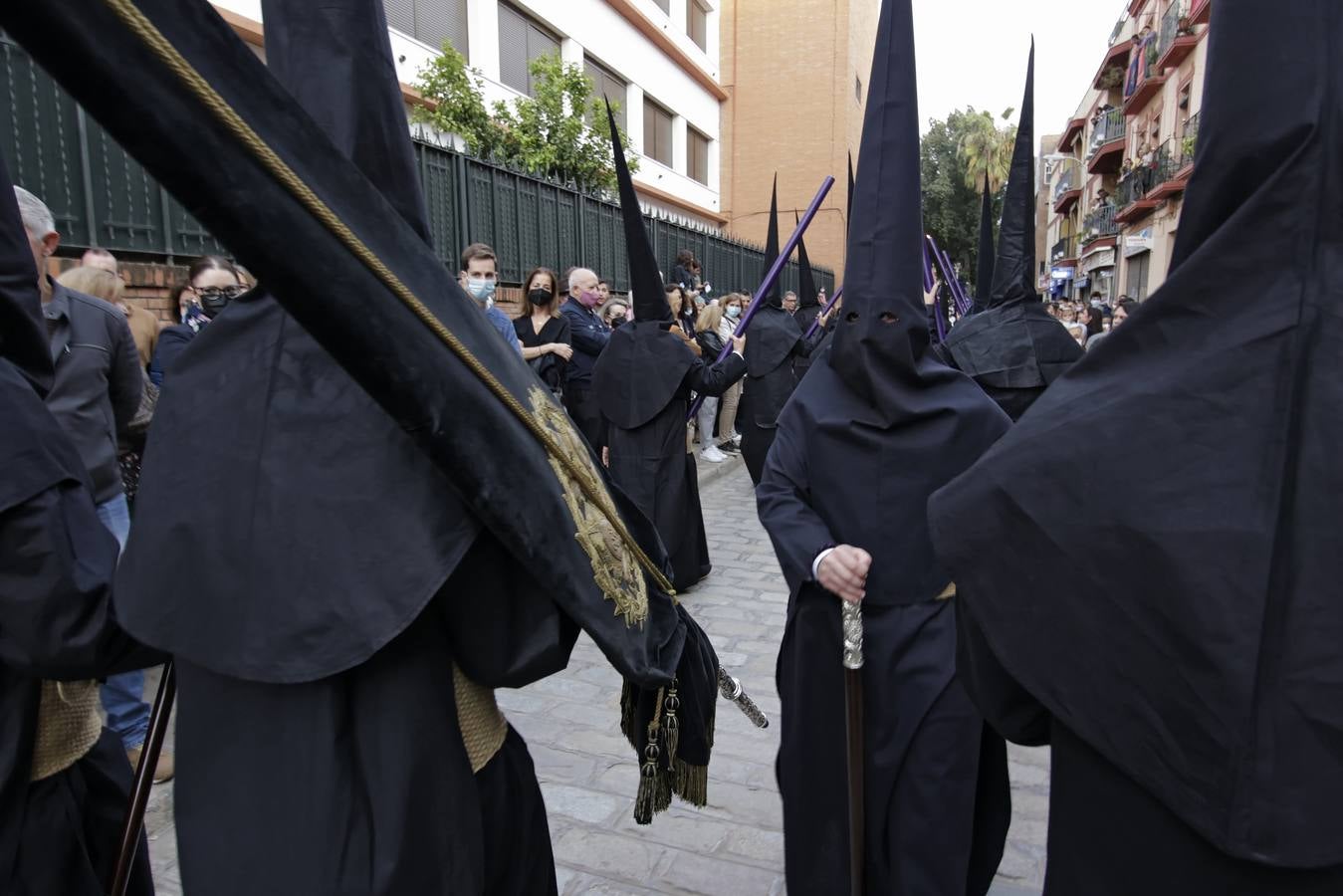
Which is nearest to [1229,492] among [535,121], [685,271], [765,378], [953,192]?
[765,378]

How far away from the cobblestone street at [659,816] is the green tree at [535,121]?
10.7 m

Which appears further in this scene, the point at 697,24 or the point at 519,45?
the point at 697,24

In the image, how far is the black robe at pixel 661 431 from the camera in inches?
251

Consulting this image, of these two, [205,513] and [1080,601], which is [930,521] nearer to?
[1080,601]

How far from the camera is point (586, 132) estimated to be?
1659cm

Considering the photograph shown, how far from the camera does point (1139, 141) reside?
118 ft

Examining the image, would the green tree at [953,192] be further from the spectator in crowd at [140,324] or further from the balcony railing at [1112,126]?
the spectator in crowd at [140,324]

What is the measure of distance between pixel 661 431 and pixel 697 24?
26265 millimetres

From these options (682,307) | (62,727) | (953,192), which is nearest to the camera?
(62,727)

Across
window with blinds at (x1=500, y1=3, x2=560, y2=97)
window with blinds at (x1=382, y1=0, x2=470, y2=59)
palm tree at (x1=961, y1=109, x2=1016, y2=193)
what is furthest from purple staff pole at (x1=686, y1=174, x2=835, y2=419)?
palm tree at (x1=961, y1=109, x2=1016, y2=193)

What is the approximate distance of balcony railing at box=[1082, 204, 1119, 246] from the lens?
39.2 m

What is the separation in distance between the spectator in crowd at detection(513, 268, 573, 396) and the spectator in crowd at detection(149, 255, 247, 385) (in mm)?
2513

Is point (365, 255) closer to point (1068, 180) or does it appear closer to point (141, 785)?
point (141, 785)

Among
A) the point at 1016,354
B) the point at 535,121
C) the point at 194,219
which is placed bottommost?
the point at 1016,354
